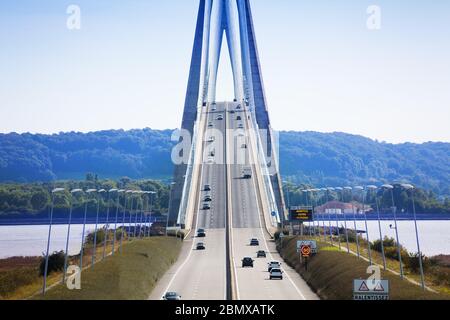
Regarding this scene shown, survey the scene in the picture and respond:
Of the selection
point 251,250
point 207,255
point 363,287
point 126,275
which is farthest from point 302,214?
point 363,287

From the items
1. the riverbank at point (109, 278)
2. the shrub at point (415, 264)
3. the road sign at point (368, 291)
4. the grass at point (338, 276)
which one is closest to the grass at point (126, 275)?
the riverbank at point (109, 278)

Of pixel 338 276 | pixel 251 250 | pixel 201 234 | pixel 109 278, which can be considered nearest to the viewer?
pixel 109 278

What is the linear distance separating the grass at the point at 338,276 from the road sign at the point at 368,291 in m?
3.65

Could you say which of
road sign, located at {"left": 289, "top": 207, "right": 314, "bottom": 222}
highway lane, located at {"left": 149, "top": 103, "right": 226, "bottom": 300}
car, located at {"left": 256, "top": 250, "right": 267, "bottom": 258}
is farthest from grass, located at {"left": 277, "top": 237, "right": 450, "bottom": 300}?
road sign, located at {"left": 289, "top": 207, "right": 314, "bottom": 222}

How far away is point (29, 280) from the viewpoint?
5984 cm

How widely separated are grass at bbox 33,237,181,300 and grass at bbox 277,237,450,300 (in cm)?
1309

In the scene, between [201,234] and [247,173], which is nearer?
[201,234]

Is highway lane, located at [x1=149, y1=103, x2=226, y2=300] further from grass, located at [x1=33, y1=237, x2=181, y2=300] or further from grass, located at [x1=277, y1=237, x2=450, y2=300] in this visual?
grass, located at [x1=277, y1=237, x2=450, y2=300]

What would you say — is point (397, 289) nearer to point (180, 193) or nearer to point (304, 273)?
point (304, 273)

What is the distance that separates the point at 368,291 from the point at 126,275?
83.7 feet

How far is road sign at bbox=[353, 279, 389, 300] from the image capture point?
3841 centimetres

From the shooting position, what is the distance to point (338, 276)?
6053 cm

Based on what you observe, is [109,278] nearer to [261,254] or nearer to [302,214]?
[261,254]
